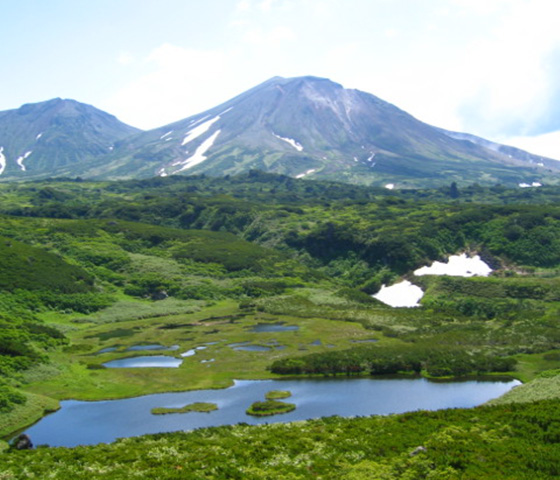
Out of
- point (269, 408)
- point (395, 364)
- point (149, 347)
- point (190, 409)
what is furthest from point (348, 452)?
point (149, 347)

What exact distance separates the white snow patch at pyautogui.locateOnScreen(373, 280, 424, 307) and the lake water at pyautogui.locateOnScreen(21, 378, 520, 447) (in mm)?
64486

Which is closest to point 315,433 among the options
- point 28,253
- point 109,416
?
point 109,416

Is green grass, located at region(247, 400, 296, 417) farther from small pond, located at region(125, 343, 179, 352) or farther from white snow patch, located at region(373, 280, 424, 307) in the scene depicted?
white snow patch, located at region(373, 280, 424, 307)

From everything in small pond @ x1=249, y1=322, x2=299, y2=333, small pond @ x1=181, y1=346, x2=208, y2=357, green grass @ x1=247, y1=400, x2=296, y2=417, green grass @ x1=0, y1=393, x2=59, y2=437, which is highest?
green grass @ x1=0, y1=393, x2=59, y2=437

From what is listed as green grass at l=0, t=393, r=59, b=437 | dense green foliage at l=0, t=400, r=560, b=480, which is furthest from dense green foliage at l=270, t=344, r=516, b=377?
green grass at l=0, t=393, r=59, b=437

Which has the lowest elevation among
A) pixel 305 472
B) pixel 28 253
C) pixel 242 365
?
pixel 242 365

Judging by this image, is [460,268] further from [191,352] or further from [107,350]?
[107,350]

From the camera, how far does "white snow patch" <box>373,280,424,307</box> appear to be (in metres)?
132

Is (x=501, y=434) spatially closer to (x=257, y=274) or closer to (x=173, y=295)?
(x=173, y=295)

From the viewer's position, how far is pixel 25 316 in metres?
96.6

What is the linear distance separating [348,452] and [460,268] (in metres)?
125

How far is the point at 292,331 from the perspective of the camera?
96.8 m

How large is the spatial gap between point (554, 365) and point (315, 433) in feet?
146

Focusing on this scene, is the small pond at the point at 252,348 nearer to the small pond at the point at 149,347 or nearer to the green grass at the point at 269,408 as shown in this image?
the small pond at the point at 149,347
